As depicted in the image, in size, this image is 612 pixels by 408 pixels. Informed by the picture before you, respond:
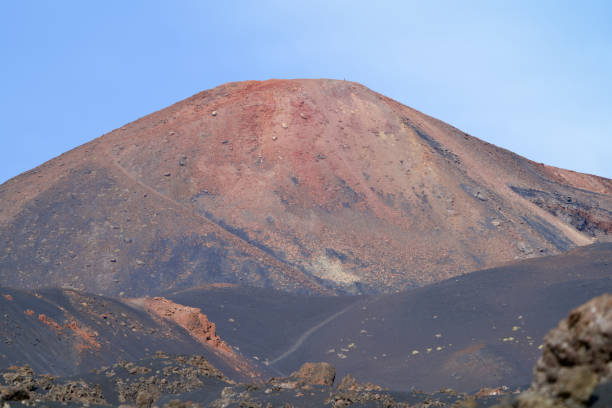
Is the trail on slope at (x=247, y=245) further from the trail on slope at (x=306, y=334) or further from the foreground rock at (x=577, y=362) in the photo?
the foreground rock at (x=577, y=362)

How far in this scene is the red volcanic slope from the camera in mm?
45875

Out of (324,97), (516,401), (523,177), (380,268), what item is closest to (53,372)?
(516,401)

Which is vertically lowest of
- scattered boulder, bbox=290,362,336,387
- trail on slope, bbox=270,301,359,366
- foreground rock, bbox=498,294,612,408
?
trail on slope, bbox=270,301,359,366

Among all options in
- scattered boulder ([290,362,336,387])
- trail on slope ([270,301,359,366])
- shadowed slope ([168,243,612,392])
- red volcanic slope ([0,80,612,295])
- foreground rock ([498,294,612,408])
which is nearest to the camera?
foreground rock ([498,294,612,408])

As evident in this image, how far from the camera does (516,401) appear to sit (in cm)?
465

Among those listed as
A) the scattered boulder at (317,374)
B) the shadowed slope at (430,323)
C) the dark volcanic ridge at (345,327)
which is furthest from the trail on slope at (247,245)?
the scattered boulder at (317,374)

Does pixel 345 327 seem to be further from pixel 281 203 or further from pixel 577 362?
pixel 577 362

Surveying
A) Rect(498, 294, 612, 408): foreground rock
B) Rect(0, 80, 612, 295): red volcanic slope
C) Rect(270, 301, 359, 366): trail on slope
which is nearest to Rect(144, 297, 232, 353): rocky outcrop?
Rect(270, 301, 359, 366): trail on slope

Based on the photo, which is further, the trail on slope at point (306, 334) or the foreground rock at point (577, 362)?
the trail on slope at point (306, 334)

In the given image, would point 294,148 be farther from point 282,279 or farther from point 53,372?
point 53,372

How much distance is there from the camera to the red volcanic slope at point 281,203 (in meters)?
45.9

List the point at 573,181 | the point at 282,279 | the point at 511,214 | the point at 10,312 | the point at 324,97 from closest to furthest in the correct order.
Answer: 1. the point at 10,312
2. the point at 282,279
3. the point at 511,214
4. the point at 324,97
5. the point at 573,181

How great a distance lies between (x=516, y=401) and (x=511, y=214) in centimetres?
5310

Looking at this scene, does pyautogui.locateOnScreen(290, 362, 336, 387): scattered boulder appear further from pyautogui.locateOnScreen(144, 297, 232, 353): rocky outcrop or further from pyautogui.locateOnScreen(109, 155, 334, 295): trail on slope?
pyautogui.locateOnScreen(109, 155, 334, 295): trail on slope
